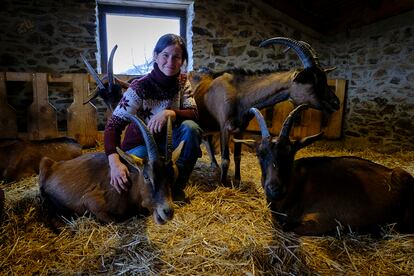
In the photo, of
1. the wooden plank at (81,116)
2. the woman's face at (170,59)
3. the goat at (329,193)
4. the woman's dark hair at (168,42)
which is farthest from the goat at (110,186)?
the wooden plank at (81,116)

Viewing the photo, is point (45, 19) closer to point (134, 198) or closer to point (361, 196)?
point (134, 198)

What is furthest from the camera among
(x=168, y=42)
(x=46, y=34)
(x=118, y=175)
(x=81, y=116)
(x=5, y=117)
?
(x=46, y=34)

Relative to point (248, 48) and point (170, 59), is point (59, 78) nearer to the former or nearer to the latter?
point (170, 59)

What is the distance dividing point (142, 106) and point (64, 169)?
111 centimetres

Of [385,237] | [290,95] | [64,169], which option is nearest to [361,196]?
[385,237]

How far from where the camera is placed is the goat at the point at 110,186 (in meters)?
2.37

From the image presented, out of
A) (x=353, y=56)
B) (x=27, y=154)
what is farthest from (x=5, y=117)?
(x=353, y=56)

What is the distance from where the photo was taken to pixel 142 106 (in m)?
3.14

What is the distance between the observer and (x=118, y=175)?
2607 millimetres

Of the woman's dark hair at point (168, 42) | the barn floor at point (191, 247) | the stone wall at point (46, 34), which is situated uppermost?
the stone wall at point (46, 34)

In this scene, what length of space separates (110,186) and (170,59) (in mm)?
1458

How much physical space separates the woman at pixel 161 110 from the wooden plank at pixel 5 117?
3.32 metres

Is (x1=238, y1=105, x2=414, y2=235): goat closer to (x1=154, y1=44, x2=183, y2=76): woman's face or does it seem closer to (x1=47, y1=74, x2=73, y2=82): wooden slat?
(x1=154, y1=44, x2=183, y2=76): woman's face

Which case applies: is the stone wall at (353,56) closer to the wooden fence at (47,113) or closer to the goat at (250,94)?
the wooden fence at (47,113)
